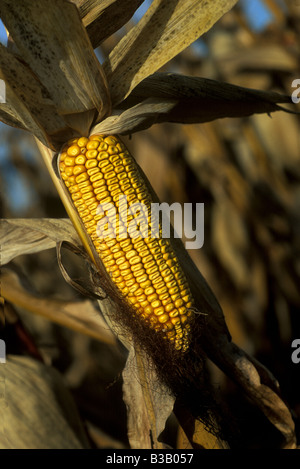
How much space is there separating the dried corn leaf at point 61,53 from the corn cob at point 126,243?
0.08 metres

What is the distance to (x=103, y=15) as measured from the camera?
0.80 meters

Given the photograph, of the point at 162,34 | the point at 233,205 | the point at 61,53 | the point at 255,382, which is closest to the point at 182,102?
the point at 162,34

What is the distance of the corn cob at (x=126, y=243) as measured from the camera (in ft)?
2.46

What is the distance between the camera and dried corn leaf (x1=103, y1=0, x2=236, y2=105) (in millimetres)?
798

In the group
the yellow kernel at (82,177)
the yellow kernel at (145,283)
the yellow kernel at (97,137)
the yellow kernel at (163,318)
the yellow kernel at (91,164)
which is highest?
the yellow kernel at (97,137)

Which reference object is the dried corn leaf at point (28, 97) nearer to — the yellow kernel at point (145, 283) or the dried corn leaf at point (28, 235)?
Answer: the dried corn leaf at point (28, 235)

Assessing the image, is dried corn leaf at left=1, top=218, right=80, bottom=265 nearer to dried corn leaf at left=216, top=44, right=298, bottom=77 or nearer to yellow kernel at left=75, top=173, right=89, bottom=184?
yellow kernel at left=75, top=173, right=89, bottom=184

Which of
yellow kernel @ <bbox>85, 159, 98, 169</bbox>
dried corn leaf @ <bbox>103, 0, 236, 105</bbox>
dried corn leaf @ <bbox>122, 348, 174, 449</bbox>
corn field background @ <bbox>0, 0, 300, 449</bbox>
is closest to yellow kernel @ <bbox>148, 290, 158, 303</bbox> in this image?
dried corn leaf @ <bbox>122, 348, 174, 449</bbox>

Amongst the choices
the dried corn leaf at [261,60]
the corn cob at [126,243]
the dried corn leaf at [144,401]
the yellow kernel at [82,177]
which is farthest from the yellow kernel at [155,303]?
the dried corn leaf at [261,60]

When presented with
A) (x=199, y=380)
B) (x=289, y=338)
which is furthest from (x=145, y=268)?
(x=289, y=338)

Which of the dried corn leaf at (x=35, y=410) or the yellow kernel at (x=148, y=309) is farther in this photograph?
the dried corn leaf at (x=35, y=410)

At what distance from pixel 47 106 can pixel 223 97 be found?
1.19 feet

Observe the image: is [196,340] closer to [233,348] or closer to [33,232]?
[233,348]

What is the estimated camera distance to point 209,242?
2812 millimetres
